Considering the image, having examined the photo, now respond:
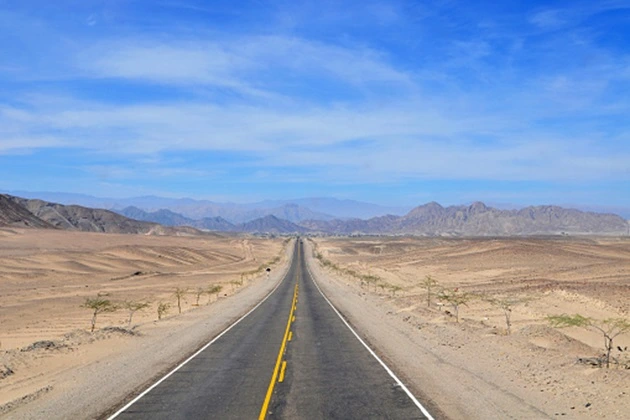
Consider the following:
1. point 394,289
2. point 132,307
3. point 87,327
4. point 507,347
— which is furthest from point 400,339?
point 394,289

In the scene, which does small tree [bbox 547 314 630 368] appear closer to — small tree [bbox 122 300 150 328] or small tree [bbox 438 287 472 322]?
small tree [bbox 438 287 472 322]

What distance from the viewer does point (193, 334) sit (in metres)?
27.3

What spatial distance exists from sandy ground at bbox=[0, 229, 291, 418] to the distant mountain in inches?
2313

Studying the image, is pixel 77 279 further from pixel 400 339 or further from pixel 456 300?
pixel 400 339

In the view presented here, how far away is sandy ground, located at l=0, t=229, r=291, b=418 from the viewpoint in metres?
15.8

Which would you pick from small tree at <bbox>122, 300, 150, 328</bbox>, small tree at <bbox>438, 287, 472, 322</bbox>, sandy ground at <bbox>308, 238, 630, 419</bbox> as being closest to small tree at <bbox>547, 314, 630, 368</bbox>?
sandy ground at <bbox>308, 238, 630, 419</bbox>

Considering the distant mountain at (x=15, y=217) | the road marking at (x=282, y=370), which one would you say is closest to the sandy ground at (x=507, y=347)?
the road marking at (x=282, y=370)

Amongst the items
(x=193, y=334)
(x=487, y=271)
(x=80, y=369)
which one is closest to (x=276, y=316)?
(x=193, y=334)

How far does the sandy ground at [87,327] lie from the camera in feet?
51.7

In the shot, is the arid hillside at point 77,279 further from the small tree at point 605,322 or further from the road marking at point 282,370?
the small tree at point 605,322

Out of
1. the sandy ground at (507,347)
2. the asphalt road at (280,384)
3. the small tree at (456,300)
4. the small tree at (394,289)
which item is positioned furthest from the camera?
the small tree at (394,289)

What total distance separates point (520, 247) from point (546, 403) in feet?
249

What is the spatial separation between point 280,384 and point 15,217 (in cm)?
15371

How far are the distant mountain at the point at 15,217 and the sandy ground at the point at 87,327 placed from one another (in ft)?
193
